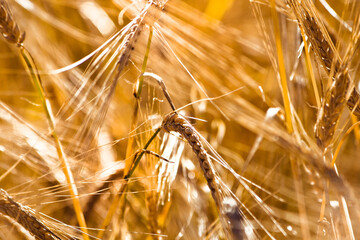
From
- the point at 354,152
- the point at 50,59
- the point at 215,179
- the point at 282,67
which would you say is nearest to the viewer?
the point at 215,179

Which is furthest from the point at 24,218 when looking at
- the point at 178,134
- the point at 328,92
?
the point at 328,92

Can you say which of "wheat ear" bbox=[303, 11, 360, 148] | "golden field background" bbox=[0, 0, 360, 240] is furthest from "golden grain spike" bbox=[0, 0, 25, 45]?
"wheat ear" bbox=[303, 11, 360, 148]

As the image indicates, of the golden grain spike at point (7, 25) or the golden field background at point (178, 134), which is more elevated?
the golden grain spike at point (7, 25)

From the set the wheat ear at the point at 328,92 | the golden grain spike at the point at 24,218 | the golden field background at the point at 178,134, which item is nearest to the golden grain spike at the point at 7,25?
the golden field background at the point at 178,134

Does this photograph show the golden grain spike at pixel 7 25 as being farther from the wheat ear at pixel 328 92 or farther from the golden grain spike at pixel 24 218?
the wheat ear at pixel 328 92

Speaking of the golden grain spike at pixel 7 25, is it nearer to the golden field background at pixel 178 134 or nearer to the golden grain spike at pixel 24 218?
the golden field background at pixel 178 134

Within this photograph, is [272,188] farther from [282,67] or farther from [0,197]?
[0,197]

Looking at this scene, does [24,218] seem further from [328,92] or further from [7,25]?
[328,92]

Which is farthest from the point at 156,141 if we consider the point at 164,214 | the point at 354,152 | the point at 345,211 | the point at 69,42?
the point at 69,42
